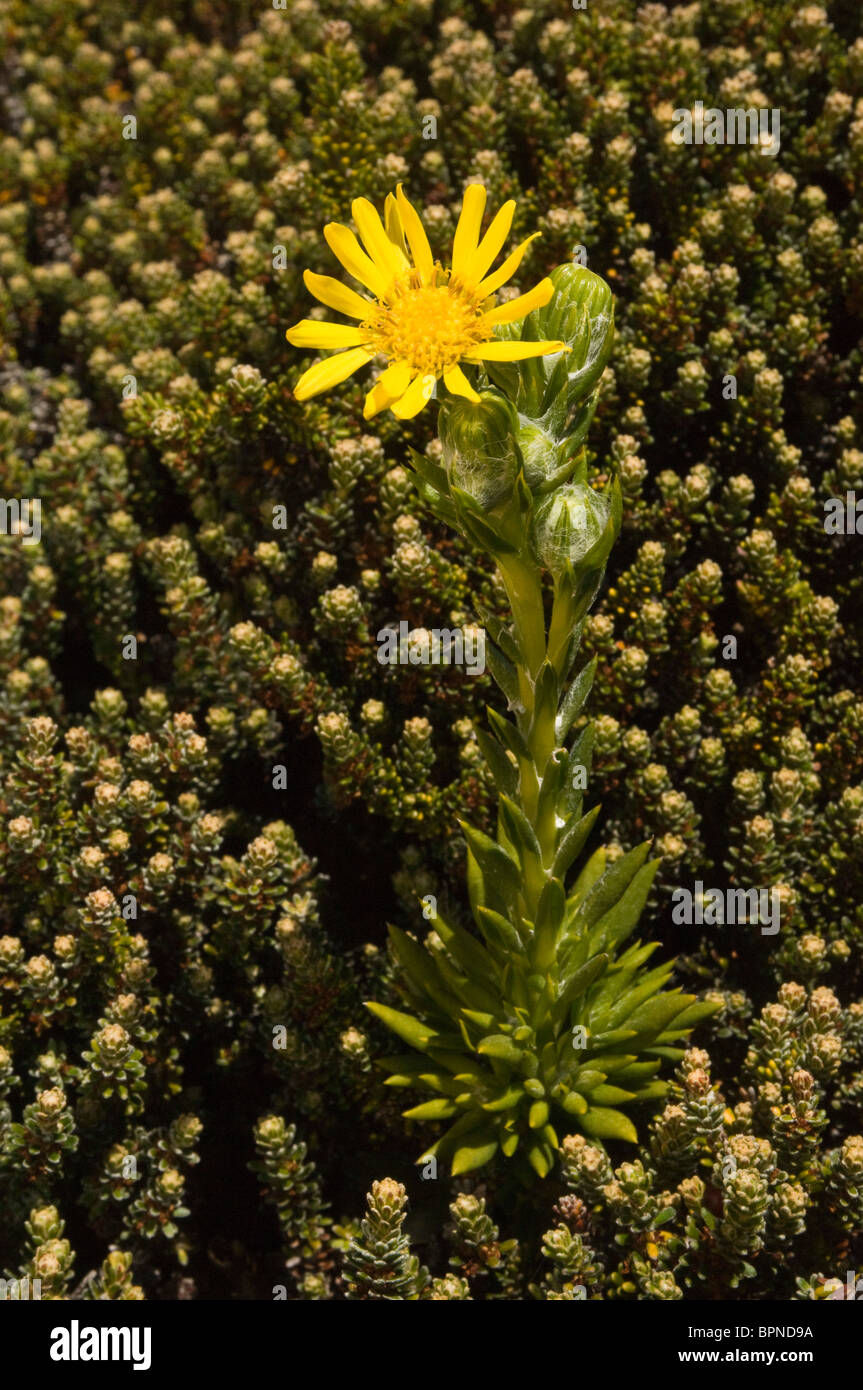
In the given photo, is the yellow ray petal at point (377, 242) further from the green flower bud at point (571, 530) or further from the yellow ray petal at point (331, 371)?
the green flower bud at point (571, 530)

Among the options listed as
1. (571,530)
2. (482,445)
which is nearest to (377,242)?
(482,445)

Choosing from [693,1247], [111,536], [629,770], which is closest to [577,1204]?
[693,1247]

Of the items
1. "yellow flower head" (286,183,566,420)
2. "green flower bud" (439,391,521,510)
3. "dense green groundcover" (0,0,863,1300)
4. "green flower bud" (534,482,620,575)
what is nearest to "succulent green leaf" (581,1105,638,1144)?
"dense green groundcover" (0,0,863,1300)

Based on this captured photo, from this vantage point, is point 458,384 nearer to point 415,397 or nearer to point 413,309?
point 415,397

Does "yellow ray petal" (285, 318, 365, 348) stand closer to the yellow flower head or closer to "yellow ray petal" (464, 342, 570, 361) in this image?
the yellow flower head

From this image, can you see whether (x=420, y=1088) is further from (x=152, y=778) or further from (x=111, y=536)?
(x=111, y=536)
